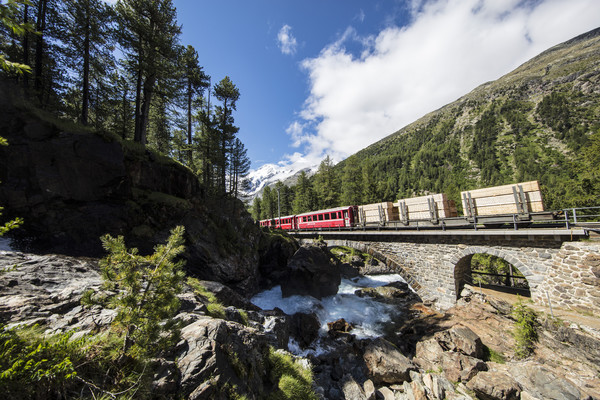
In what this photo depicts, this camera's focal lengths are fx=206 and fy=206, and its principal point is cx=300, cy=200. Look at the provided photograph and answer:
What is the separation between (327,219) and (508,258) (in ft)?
53.2

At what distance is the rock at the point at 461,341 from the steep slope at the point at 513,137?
69.4 m

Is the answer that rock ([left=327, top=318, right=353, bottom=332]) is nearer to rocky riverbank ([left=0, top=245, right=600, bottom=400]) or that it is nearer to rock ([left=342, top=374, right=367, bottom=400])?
rocky riverbank ([left=0, top=245, right=600, bottom=400])

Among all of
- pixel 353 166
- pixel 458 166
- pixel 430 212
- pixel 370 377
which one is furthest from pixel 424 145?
pixel 370 377

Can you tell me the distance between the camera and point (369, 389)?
8938 mm

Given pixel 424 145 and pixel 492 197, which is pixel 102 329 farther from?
pixel 424 145

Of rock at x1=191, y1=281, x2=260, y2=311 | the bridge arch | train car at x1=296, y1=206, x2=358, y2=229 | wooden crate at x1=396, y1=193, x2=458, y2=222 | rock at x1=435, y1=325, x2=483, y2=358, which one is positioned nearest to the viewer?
rock at x1=435, y1=325, x2=483, y2=358

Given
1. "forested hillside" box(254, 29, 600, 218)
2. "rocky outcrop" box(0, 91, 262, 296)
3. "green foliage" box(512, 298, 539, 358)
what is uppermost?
"forested hillside" box(254, 29, 600, 218)

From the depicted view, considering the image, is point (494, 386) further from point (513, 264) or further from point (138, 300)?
point (138, 300)

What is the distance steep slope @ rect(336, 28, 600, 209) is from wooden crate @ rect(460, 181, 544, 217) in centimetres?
6495

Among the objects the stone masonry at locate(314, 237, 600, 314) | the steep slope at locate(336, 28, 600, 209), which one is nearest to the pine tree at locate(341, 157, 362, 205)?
the stone masonry at locate(314, 237, 600, 314)

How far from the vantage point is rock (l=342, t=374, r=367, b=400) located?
28.4ft

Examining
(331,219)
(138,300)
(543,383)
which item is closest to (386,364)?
(543,383)

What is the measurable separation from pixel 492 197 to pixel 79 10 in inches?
1112

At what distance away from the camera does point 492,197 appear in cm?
1204
